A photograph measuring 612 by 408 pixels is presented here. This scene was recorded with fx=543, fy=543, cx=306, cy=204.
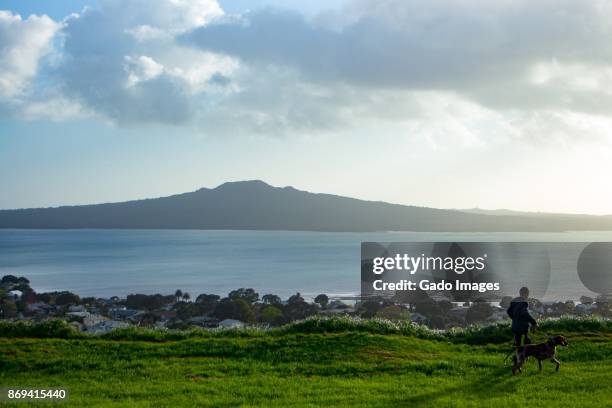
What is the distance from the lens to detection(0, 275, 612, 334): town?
837 inches

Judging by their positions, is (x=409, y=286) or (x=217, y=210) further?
(x=217, y=210)

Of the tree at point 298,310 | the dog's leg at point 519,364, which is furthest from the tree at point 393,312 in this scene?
the dog's leg at point 519,364

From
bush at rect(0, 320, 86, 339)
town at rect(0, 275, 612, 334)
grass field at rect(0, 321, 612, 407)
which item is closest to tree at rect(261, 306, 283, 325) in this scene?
town at rect(0, 275, 612, 334)

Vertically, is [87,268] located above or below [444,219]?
below

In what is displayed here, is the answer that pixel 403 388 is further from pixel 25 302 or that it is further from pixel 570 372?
pixel 25 302

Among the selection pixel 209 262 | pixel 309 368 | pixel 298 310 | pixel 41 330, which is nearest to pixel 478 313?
pixel 298 310

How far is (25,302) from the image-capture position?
85.7 feet

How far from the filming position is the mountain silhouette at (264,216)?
9569cm

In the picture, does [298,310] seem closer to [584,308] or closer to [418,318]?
[418,318]

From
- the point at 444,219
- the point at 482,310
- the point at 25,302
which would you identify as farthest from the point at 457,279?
the point at 444,219

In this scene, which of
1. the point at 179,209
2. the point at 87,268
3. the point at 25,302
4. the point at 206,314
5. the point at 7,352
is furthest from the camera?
the point at 179,209

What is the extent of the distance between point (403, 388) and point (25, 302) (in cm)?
2240

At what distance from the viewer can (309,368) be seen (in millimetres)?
11516

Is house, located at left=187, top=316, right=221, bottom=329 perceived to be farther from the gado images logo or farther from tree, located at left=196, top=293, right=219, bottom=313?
the gado images logo
